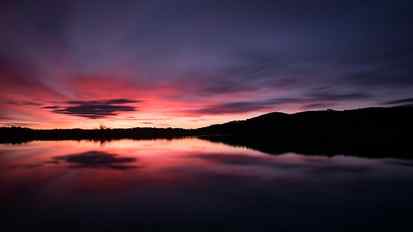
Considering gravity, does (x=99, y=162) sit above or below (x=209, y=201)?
above

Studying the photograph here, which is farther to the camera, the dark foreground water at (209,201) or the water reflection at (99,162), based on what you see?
the water reflection at (99,162)

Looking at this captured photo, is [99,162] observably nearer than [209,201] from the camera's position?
No

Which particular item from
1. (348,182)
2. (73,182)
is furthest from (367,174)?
(73,182)

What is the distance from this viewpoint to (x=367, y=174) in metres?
16.4

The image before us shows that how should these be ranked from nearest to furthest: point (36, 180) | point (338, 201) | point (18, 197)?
point (338, 201) < point (18, 197) < point (36, 180)

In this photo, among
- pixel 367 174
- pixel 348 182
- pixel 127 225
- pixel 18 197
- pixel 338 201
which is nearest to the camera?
pixel 127 225

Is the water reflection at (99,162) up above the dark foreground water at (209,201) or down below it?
above

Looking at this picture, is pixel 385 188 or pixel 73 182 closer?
pixel 385 188

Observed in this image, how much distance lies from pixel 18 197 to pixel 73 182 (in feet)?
9.91

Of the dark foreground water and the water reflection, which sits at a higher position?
the water reflection

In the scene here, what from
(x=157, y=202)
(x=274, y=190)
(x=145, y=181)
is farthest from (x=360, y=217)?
(x=145, y=181)

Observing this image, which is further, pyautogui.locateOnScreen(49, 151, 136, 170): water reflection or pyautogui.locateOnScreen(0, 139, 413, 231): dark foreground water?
pyautogui.locateOnScreen(49, 151, 136, 170): water reflection

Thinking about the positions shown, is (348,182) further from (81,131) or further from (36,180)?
(81,131)

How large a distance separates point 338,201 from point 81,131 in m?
179
